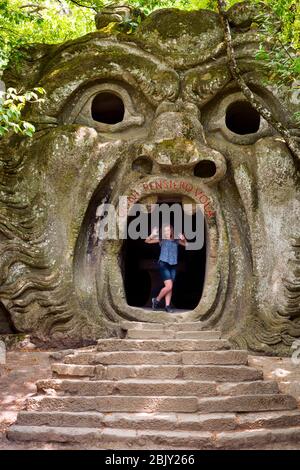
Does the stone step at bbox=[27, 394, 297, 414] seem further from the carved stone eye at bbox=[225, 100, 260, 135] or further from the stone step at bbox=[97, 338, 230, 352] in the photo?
the carved stone eye at bbox=[225, 100, 260, 135]

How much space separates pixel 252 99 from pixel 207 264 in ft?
8.81

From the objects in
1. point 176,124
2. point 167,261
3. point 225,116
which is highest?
point 225,116

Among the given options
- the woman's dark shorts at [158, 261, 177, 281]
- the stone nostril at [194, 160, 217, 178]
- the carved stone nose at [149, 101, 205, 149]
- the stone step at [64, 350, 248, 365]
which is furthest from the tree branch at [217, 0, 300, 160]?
the stone step at [64, 350, 248, 365]

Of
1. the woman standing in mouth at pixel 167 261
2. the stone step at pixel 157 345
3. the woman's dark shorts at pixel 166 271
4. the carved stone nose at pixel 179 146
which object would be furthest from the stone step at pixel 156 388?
the carved stone nose at pixel 179 146

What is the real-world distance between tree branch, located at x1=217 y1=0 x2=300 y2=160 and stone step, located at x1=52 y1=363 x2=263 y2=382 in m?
3.63

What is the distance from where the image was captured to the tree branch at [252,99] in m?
8.40

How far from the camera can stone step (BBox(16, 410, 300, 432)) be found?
18.4 ft

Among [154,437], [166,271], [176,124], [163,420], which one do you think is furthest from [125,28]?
[154,437]

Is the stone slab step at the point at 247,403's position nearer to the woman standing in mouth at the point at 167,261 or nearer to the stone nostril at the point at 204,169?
the woman standing in mouth at the point at 167,261

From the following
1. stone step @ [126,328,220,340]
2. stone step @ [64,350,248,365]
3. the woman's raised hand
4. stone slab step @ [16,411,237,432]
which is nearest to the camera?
stone slab step @ [16,411,237,432]

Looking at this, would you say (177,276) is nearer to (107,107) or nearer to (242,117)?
(242,117)

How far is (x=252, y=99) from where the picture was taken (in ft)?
28.0

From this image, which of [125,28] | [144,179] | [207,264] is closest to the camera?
[207,264]
